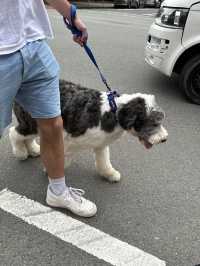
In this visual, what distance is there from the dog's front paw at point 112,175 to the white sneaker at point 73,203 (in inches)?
19.2

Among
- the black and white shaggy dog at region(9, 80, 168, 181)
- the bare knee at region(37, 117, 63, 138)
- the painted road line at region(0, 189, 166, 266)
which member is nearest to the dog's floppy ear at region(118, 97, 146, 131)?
the black and white shaggy dog at region(9, 80, 168, 181)

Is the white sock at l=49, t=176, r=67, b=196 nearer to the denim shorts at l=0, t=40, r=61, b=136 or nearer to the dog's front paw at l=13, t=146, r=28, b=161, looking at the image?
the denim shorts at l=0, t=40, r=61, b=136

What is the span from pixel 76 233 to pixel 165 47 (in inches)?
133

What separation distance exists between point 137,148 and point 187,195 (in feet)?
3.27

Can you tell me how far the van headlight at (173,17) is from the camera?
546cm

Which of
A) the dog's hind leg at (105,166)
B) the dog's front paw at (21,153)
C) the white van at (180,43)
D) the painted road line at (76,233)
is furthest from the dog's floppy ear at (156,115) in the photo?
the white van at (180,43)

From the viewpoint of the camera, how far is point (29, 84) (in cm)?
262

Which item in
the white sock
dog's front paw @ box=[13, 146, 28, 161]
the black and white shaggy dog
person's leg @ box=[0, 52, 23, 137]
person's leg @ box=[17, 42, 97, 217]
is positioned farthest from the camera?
dog's front paw @ box=[13, 146, 28, 161]

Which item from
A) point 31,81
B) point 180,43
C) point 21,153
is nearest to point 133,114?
point 31,81

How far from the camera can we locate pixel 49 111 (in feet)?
8.96

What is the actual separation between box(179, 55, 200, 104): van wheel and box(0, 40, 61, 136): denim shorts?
3.27m

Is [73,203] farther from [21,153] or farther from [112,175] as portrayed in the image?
[21,153]

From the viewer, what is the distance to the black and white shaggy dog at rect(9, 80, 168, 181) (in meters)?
3.23

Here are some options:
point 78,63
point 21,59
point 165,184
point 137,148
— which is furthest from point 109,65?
point 21,59
